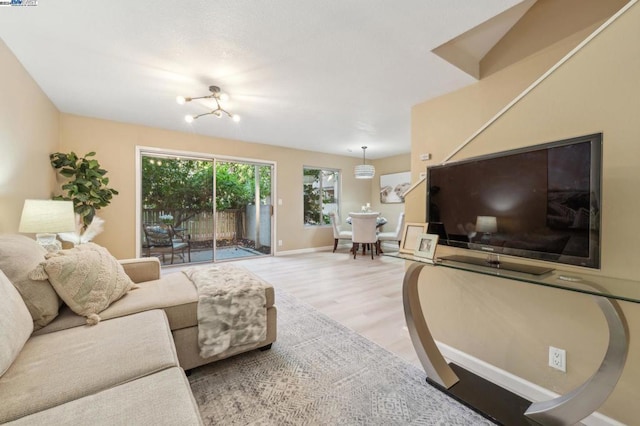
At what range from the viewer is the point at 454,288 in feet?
6.12

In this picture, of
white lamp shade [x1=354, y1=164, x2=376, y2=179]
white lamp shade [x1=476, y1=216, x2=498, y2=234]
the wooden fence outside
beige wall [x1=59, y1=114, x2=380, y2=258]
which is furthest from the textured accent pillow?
white lamp shade [x1=354, y1=164, x2=376, y2=179]

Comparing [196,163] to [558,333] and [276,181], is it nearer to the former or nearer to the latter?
[276,181]

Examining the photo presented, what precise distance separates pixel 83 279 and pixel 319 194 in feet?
17.5

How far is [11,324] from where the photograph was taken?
3.26 ft

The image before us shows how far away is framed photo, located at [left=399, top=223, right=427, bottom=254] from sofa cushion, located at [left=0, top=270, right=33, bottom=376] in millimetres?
1894

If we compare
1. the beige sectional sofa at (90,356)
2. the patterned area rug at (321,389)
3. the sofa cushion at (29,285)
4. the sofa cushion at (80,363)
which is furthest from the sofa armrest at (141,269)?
the patterned area rug at (321,389)

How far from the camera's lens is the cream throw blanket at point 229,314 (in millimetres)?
1637

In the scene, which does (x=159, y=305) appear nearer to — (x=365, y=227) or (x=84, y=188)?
(x=84, y=188)

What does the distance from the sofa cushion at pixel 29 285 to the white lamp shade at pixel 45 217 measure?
2.85ft

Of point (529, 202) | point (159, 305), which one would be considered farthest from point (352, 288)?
point (529, 202)

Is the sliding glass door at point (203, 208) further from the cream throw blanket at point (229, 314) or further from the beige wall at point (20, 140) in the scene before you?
the cream throw blanket at point (229, 314)

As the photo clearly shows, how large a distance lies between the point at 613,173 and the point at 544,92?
58cm

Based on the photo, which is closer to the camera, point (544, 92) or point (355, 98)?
point (544, 92)

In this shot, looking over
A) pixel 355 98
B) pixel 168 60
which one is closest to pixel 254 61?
pixel 168 60
